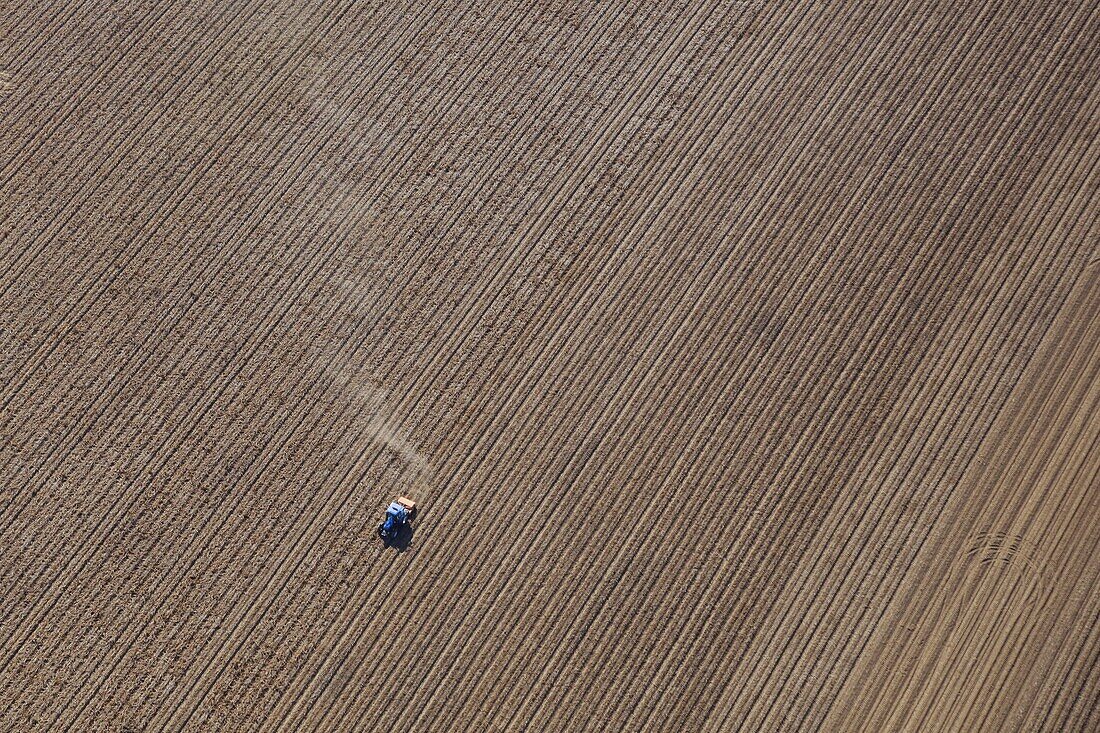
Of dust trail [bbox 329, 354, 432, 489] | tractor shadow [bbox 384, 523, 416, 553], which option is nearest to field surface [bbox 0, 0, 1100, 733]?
dust trail [bbox 329, 354, 432, 489]

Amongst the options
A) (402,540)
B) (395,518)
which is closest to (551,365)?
(395,518)

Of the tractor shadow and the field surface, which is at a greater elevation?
the field surface

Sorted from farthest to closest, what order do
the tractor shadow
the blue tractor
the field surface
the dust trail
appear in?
the dust trail → the tractor shadow → the blue tractor → the field surface

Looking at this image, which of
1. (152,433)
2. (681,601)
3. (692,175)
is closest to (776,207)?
(692,175)

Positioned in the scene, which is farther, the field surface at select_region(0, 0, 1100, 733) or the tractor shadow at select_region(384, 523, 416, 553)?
the tractor shadow at select_region(384, 523, 416, 553)

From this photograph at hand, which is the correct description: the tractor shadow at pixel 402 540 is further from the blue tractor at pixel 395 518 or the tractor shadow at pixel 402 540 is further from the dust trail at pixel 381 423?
the dust trail at pixel 381 423

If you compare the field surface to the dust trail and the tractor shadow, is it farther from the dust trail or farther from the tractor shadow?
the tractor shadow

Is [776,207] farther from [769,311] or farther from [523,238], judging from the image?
[523,238]
